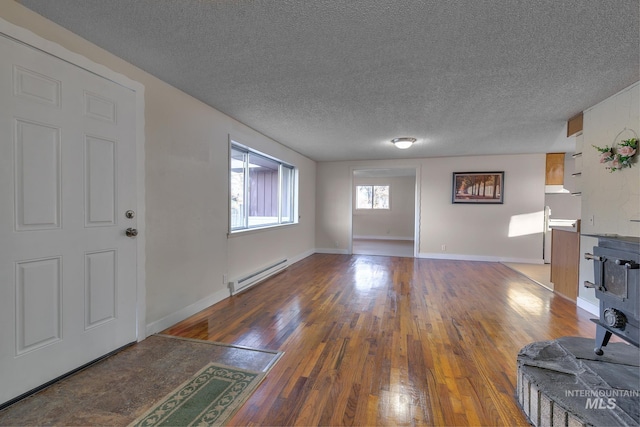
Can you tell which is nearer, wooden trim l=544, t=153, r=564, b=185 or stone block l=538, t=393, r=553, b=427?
stone block l=538, t=393, r=553, b=427

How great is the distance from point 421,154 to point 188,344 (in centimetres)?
554

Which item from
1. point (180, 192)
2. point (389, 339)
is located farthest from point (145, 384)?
point (389, 339)

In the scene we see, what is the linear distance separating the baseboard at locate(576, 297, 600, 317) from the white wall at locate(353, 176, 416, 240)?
660 centimetres

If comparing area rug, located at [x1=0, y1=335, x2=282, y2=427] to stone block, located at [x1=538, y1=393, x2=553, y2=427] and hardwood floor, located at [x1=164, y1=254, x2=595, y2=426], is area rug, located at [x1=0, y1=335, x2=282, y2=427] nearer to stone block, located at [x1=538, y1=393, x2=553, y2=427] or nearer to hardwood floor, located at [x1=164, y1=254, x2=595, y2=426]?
hardwood floor, located at [x1=164, y1=254, x2=595, y2=426]

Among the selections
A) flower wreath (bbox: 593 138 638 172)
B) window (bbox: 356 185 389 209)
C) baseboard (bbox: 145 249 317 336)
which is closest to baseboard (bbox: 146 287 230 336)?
baseboard (bbox: 145 249 317 336)

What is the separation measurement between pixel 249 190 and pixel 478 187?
16.3ft

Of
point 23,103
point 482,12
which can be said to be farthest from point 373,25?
point 23,103

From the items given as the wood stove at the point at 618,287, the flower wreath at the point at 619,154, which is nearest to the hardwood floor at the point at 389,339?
the wood stove at the point at 618,287

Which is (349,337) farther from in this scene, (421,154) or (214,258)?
(421,154)

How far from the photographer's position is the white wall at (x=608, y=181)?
8.62 ft

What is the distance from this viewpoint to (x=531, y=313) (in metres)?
3.13

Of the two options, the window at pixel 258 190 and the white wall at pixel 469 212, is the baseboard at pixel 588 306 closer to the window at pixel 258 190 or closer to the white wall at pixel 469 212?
the white wall at pixel 469 212

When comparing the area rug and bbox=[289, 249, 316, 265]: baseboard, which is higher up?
bbox=[289, 249, 316, 265]: baseboard

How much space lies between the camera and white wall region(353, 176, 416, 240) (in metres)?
9.95
